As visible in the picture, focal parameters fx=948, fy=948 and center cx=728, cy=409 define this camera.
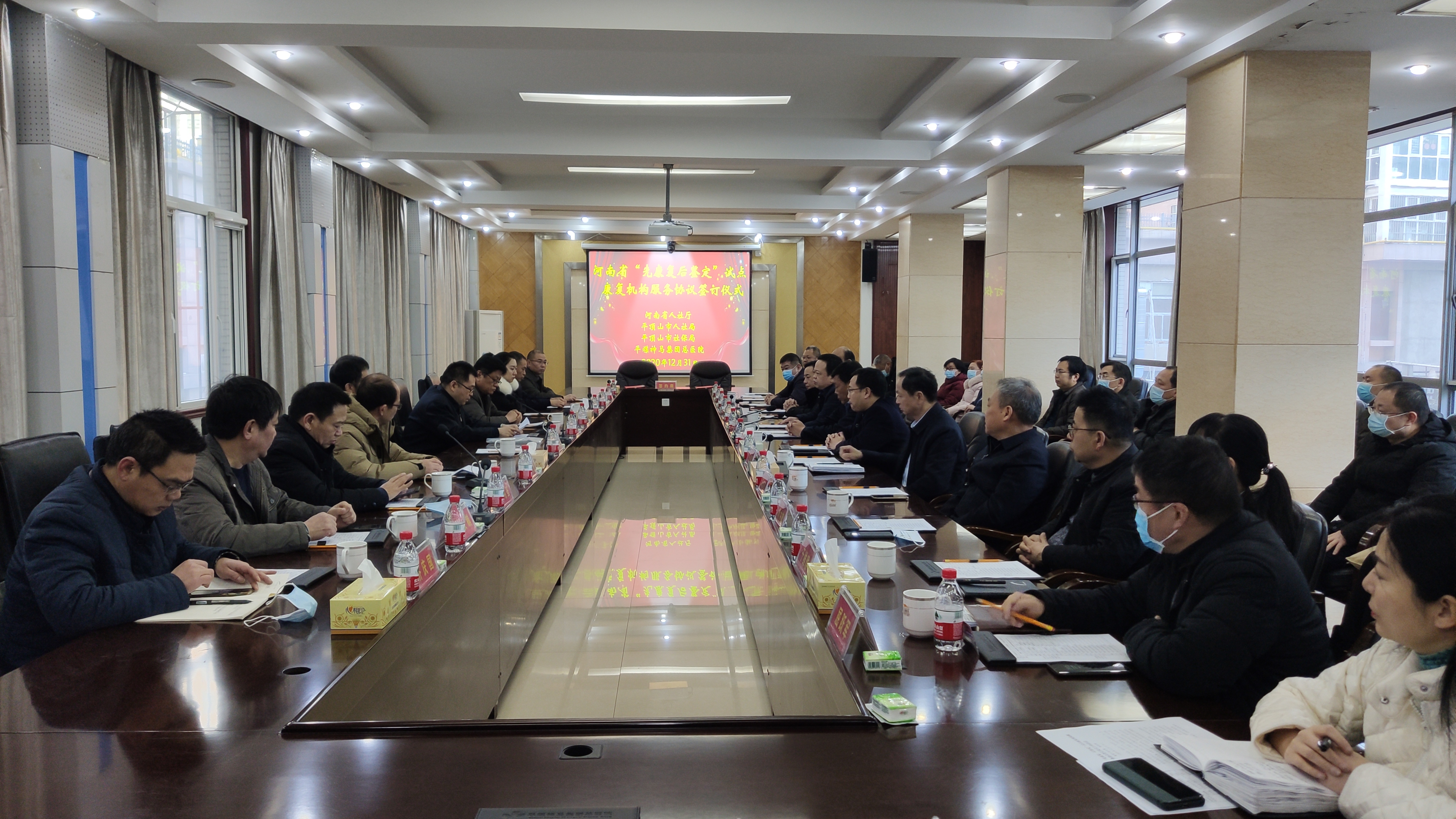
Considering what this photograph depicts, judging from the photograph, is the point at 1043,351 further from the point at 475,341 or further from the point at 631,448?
the point at 475,341

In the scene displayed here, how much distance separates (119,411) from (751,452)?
328 centimetres

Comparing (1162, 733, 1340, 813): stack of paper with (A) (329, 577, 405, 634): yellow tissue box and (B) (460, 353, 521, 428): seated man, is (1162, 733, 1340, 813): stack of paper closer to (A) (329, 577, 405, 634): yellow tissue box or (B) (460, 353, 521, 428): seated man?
(A) (329, 577, 405, 634): yellow tissue box

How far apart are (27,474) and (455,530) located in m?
1.17

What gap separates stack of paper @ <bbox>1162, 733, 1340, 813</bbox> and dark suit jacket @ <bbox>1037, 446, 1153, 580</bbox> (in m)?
1.42

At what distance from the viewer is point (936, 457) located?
14.3 ft

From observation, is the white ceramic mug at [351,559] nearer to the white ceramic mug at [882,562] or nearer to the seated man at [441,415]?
the white ceramic mug at [882,562]

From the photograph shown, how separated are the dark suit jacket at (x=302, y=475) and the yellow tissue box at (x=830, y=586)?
6.14 feet

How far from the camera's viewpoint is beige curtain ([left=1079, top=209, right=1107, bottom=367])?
11031 mm

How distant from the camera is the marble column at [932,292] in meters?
10.6

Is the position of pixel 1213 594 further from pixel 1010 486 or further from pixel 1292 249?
pixel 1292 249

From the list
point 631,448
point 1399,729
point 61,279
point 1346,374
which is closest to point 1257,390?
point 1346,374

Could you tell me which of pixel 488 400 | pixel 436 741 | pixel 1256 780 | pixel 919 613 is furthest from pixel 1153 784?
pixel 488 400

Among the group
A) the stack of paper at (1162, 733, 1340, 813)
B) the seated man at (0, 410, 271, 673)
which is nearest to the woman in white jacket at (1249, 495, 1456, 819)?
the stack of paper at (1162, 733, 1340, 813)

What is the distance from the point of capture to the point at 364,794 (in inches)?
50.8
